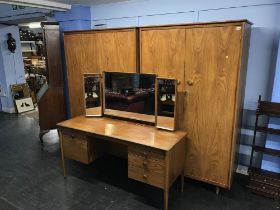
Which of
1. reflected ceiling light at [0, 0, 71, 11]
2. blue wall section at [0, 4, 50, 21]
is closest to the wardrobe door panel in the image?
reflected ceiling light at [0, 0, 71, 11]

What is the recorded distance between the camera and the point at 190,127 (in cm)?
256

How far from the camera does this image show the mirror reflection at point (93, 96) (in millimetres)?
3029

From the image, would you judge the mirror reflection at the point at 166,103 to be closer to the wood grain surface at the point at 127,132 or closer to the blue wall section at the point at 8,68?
the wood grain surface at the point at 127,132

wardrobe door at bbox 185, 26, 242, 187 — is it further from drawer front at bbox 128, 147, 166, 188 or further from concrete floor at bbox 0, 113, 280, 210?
drawer front at bbox 128, 147, 166, 188

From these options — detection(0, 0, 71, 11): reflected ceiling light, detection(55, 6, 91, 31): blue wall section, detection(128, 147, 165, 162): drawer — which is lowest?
detection(128, 147, 165, 162): drawer

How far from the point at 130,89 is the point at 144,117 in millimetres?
392

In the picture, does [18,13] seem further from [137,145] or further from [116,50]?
[137,145]

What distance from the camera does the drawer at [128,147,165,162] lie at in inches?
85.0

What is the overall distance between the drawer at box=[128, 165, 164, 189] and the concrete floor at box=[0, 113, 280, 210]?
0.32 m

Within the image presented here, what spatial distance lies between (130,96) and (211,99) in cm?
100

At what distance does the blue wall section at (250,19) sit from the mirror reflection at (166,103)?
0.97m

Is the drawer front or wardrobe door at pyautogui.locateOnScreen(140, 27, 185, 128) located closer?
the drawer front

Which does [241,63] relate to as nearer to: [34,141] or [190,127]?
[190,127]

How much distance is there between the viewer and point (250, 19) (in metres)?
2.55
